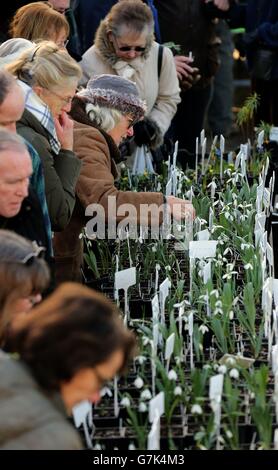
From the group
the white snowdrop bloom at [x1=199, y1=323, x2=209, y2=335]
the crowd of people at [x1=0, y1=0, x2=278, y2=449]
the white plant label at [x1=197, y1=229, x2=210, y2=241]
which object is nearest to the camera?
the crowd of people at [x1=0, y1=0, x2=278, y2=449]

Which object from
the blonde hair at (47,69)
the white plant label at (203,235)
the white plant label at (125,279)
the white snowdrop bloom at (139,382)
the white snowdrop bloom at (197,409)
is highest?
the blonde hair at (47,69)

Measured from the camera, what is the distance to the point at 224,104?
905 centimetres

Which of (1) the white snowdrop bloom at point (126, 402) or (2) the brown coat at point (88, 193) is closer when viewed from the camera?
(1) the white snowdrop bloom at point (126, 402)

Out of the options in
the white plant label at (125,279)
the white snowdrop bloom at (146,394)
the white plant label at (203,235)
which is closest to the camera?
the white snowdrop bloom at (146,394)

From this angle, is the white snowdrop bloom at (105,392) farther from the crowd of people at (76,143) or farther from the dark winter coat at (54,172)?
the dark winter coat at (54,172)

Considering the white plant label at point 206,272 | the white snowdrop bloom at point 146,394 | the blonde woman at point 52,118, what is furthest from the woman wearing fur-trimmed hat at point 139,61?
the white snowdrop bloom at point 146,394

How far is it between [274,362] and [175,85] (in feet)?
11.0

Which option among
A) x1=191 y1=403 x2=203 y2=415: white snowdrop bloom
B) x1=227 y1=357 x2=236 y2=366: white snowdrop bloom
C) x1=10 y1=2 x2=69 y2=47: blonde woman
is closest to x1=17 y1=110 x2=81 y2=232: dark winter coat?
x1=227 y1=357 x2=236 y2=366: white snowdrop bloom

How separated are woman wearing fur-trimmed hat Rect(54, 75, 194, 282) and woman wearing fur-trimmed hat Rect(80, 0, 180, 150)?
1.26 meters

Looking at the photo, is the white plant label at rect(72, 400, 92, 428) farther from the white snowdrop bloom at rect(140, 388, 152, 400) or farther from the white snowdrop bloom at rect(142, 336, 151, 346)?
the white snowdrop bloom at rect(142, 336, 151, 346)

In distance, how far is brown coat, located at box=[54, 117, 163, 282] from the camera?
14.6 ft

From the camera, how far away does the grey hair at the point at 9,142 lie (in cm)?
334

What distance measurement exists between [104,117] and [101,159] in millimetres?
191
